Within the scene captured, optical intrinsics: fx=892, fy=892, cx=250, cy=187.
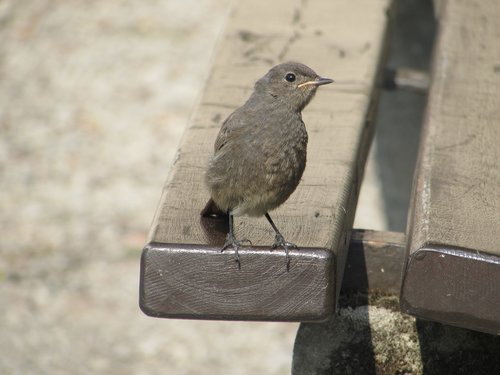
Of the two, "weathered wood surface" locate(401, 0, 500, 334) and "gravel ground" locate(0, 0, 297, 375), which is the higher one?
"weathered wood surface" locate(401, 0, 500, 334)

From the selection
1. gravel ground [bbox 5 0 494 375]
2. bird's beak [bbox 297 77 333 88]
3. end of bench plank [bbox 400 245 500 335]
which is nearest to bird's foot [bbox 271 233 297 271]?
end of bench plank [bbox 400 245 500 335]

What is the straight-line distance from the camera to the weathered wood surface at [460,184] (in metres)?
2.29

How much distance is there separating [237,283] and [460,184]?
2.69 ft

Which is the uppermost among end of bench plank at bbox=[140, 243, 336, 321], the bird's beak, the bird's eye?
end of bench plank at bbox=[140, 243, 336, 321]

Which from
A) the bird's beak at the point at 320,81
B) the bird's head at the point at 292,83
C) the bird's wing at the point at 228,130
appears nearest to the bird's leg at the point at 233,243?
the bird's wing at the point at 228,130

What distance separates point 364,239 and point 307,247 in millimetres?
658

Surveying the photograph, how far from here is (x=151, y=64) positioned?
24.9ft

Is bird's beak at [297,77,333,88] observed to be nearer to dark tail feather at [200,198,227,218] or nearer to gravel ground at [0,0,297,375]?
dark tail feather at [200,198,227,218]

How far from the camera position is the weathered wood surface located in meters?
2.29

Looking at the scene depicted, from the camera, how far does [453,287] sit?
7.52ft

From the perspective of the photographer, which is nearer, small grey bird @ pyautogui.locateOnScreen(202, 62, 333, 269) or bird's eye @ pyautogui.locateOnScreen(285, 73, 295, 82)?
small grey bird @ pyautogui.locateOnScreen(202, 62, 333, 269)

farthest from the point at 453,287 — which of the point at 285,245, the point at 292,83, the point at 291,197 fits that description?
the point at 292,83

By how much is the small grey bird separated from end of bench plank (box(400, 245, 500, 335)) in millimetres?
565

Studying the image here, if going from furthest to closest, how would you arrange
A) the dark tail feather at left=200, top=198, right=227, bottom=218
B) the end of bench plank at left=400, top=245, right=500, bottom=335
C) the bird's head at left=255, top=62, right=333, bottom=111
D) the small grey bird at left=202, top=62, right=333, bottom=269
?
Result: the bird's head at left=255, top=62, right=333, bottom=111 < the small grey bird at left=202, top=62, right=333, bottom=269 < the dark tail feather at left=200, top=198, right=227, bottom=218 < the end of bench plank at left=400, top=245, right=500, bottom=335
